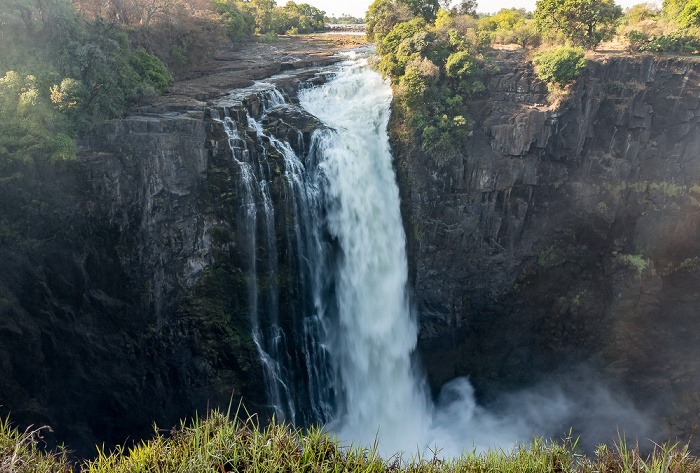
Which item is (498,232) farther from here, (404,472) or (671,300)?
(404,472)

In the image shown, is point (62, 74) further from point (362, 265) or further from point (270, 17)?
point (270, 17)

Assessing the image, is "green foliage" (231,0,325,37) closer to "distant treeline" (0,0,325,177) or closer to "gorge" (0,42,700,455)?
"distant treeline" (0,0,325,177)

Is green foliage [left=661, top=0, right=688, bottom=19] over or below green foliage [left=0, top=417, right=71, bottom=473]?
over

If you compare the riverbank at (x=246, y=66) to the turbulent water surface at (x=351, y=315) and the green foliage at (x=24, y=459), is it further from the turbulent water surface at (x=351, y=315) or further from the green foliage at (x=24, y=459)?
the green foliage at (x=24, y=459)

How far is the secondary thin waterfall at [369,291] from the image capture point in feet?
71.4

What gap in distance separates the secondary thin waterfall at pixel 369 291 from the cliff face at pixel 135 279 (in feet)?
8.16

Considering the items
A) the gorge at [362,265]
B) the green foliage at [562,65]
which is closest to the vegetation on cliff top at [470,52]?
the green foliage at [562,65]

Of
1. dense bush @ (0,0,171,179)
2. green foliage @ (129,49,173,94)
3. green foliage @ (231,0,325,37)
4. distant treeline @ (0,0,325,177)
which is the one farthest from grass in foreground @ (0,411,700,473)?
green foliage @ (231,0,325,37)

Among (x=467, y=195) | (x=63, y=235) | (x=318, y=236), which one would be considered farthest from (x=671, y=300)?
(x=63, y=235)

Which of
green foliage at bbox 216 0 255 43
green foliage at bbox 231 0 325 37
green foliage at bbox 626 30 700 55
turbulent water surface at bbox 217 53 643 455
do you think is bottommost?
turbulent water surface at bbox 217 53 643 455

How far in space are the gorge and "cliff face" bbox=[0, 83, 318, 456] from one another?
86 millimetres

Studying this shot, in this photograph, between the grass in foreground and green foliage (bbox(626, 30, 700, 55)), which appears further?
green foliage (bbox(626, 30, 700, 55))

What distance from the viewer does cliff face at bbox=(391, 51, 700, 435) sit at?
2278 centimetres

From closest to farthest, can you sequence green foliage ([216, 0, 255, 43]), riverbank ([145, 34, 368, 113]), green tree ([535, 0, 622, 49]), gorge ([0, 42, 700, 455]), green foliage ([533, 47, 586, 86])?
gorge ([0, 42, 700, 455]) < green foliage ([533, 47, 586, 86]) < riverbank ([145, 34, 368, 113]) < green tree ([535, 0, 622, 49]) < green foliage ([216, 0, 255, 43])
